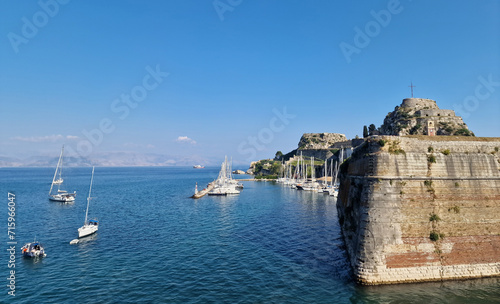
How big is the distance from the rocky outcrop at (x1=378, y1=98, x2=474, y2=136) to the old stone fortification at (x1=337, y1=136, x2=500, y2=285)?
147 ft

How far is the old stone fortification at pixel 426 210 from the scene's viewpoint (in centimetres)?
1961

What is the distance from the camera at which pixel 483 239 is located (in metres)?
21.0

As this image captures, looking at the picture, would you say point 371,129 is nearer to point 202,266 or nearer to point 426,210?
point 426,210

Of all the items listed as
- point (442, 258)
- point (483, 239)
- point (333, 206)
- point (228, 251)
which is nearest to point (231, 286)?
point (228, 251)

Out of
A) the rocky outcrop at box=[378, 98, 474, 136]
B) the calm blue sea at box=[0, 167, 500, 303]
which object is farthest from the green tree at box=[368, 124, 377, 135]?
the calm blue sea at box=[0, 167, 500, 303]

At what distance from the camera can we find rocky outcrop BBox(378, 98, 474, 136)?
6612cm

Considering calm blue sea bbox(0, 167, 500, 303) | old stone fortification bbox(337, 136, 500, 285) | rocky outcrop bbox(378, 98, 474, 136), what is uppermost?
rocky outcrop bbox(378, 98, 474, 136)

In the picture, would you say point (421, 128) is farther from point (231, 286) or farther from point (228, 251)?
point (231, 286)

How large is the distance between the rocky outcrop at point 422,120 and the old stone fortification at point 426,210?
4480 cm

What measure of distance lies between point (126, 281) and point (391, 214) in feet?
→ 70.8

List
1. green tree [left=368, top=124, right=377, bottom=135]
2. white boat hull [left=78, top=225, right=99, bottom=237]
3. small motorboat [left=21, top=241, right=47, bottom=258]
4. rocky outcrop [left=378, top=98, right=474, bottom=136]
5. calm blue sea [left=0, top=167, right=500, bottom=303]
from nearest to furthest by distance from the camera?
1. calm blue sea [left=0, top=167, right=500, bottom=303]
2. small motorboat [left=21, top=241, right=47, bottom=258]
3. white boat hull [left=78, top=225, right=99, bottom=237]
4. rocky outcrop [left=378, top=98, right=474, bottom=136]
5. green tree [left=368, top=124, right=377, bottom=135]

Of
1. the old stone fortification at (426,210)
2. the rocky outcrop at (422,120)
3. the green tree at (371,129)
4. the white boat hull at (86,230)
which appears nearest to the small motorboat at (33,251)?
the white boat hull at (86,230)

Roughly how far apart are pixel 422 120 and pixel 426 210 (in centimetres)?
6089

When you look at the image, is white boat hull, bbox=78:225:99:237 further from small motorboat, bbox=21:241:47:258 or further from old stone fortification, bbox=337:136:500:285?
old stone fortification, bbox=337:136:500:285
